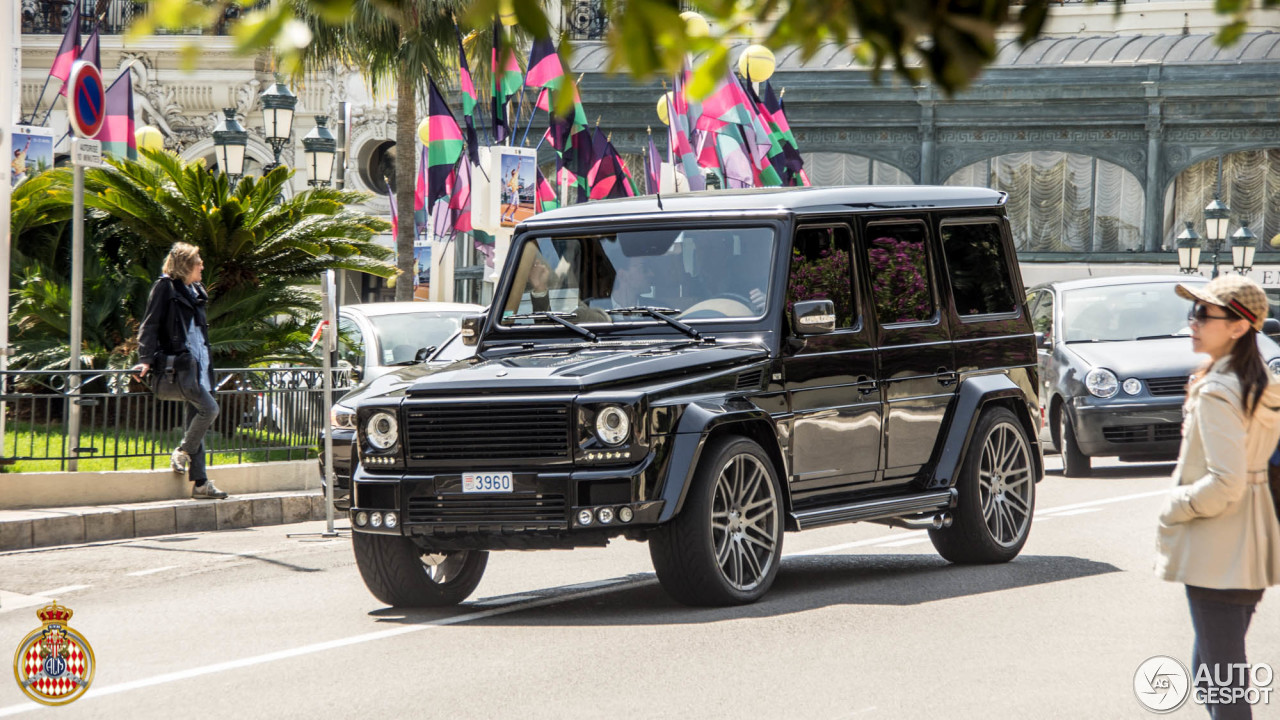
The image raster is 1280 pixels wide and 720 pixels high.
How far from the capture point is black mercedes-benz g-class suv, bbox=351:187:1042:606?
25.6 feet

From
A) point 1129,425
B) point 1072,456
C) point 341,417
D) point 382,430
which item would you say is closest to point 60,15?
point 1072,456

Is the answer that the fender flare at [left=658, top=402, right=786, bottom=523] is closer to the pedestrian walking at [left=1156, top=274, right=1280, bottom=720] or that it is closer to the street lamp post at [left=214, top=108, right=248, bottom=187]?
the pedestrian walking at [left=1156, top=274, right=1280, bottom=720]

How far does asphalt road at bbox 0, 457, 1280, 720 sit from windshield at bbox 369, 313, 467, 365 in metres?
4.33

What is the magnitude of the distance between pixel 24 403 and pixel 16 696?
6.72m

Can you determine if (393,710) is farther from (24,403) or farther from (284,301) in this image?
(284,301)

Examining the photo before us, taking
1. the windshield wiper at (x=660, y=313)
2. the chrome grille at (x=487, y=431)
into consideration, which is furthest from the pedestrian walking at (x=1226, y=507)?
the windshield wiper at (x=660, y=313)

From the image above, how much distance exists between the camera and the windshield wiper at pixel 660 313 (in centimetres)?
866

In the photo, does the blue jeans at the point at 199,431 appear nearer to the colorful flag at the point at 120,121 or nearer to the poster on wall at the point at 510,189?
the poster on wall at the point at 510,189

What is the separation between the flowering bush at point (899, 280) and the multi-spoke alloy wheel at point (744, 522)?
5.46 feet

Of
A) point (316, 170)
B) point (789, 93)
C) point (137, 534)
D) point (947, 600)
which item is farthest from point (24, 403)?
point (789, 93)

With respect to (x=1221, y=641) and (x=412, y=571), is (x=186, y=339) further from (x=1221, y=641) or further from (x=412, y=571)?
(x=1221, y=641)

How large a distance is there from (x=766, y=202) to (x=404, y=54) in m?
18.7

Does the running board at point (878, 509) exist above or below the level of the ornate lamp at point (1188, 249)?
below

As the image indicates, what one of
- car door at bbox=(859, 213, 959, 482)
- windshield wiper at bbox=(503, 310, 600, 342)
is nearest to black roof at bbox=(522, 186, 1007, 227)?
car door at bbox=(859, 213, 959, 482)
